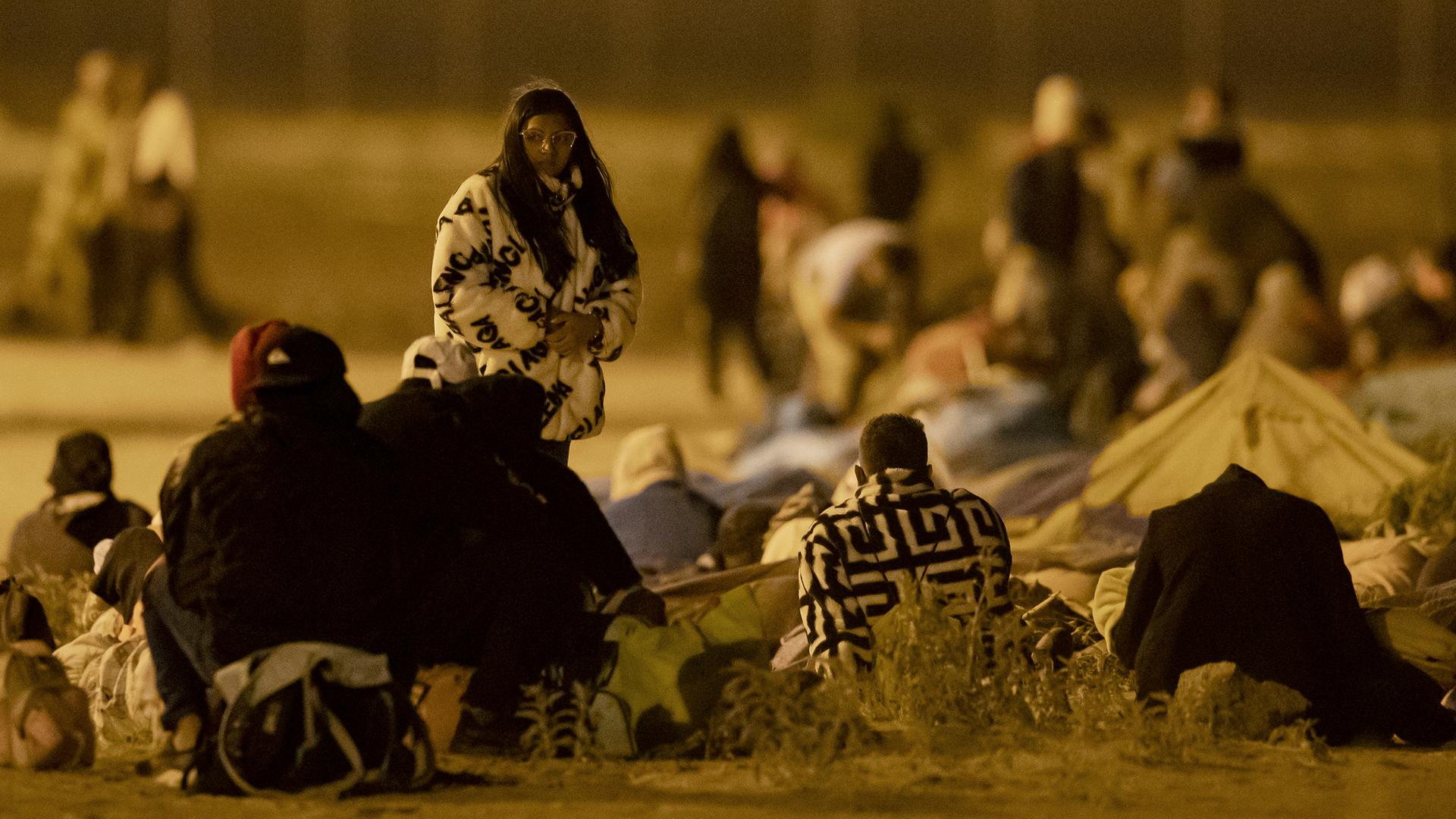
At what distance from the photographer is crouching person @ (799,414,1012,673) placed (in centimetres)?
607

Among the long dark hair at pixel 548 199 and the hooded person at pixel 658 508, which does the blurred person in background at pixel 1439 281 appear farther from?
the long dark hair at pixel 548 199

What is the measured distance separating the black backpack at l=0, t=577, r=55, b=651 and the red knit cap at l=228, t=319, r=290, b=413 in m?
0.88

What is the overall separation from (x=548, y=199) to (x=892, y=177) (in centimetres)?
1165

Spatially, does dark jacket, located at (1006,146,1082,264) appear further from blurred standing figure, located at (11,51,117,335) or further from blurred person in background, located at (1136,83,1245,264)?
blurred standing figure, located at (11,51,117,335)

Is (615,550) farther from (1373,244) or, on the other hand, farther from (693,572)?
(1373,244)

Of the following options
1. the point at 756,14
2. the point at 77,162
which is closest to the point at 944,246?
the point at 756,14

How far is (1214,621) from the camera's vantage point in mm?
5949

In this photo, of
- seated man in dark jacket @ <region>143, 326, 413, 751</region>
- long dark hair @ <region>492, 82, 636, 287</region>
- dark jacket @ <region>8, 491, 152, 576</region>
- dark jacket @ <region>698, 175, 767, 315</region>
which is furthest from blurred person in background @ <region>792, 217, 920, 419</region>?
seated man in dark jacket @ <region>143, 326, 413, 751</region>

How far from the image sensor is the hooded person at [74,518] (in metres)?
7.80

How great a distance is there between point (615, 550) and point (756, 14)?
1930 cm

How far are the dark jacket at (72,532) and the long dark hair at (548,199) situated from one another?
7.26 ft

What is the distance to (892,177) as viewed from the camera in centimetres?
1770

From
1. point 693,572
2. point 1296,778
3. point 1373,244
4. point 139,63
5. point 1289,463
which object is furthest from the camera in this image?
point 1373,244

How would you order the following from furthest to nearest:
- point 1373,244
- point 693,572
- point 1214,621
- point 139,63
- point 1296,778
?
point 1373,244 → point 139,63 → point 693,572 → point 1214,621 → point 1296,778
